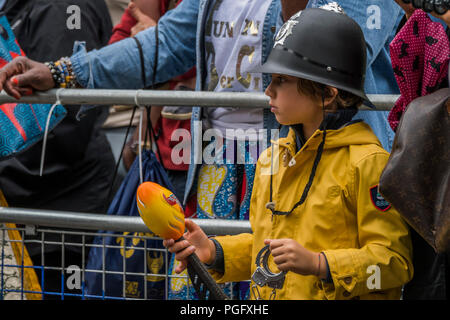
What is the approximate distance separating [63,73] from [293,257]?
147 cm

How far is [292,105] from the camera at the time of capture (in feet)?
6.57

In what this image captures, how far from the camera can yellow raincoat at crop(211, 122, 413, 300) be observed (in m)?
1.81

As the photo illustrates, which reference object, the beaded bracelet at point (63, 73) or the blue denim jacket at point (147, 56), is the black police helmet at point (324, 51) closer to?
the blue denim jacket at point (147, 56)

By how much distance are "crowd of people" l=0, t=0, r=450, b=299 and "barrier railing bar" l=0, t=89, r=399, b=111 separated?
0.06 m

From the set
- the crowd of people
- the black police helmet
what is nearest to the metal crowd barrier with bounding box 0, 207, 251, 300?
the crowd of people

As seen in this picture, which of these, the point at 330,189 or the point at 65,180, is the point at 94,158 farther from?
the point at 330,189

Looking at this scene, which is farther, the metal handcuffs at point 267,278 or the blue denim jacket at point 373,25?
the blue denim jacket at point 373,25

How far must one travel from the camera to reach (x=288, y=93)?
6.63 feet

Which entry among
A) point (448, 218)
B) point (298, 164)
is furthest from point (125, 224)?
point (448, 218)

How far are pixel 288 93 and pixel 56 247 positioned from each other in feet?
5.80

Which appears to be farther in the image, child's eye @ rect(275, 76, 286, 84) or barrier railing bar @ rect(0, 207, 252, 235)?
barrier railing bar @ rect(0, 207, 252, 235)

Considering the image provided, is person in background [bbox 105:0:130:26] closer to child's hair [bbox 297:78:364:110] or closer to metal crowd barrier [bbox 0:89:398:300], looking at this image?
metal crowd barrier [bbox 0:89:398:300]

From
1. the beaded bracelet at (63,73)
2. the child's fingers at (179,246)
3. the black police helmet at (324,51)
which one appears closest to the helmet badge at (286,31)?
the black police helmet at (324,51)

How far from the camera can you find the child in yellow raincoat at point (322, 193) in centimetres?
181
